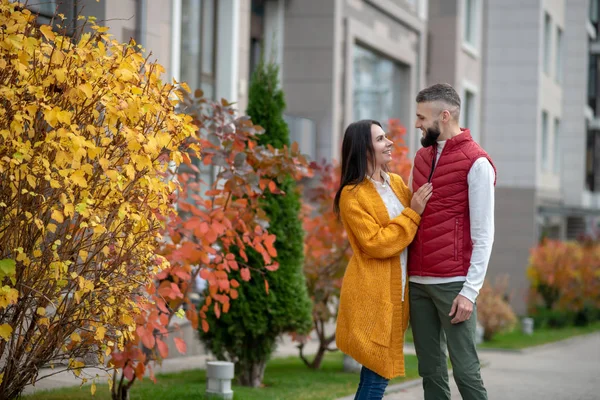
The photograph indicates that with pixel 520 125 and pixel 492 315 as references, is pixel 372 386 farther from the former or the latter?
pixel 520 125

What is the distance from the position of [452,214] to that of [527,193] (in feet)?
68.6

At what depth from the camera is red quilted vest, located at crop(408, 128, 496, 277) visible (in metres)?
4.74

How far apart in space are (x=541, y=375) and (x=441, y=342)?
6.10 meters

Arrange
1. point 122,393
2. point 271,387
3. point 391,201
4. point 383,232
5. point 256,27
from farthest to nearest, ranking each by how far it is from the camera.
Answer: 1. point 256,27
2. point 271,387
3. point 122,393
4. point 391,201
5. point 383,232

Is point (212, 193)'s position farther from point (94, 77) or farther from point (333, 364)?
point (333, 364)

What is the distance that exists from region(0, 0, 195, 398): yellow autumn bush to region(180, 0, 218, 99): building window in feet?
22.7

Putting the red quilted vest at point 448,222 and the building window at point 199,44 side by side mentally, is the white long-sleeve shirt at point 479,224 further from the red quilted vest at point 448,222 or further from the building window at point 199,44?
the building window at point 199,44

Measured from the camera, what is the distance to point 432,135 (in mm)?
4906

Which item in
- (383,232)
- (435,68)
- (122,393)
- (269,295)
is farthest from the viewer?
(435,68)

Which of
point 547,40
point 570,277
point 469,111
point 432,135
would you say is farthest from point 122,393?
point 547,40

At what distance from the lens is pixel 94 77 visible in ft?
14.6

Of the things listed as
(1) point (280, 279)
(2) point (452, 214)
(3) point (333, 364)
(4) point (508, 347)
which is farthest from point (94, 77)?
(4) point (508, 347)

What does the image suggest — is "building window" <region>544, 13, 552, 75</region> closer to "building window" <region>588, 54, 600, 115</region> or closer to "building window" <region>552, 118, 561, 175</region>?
"building window" <region>552, 118, 561, 175</region>

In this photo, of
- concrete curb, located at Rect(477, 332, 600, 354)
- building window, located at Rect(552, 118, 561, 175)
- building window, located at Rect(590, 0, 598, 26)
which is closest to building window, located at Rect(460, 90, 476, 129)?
building window, located at Rect(552, 118, 561, 175)
